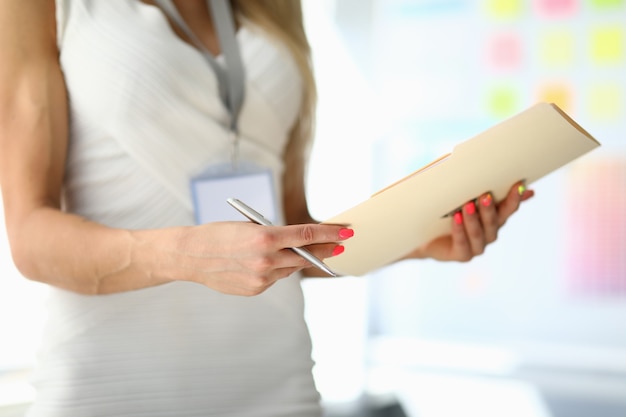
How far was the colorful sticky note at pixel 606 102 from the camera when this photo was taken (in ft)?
10.3

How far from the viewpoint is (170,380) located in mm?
1102

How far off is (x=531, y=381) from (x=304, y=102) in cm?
229

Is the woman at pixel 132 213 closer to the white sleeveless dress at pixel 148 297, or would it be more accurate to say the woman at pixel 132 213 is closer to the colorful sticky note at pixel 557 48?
the white sleeveless dress at pixel 148 297

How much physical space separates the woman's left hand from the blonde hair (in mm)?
363

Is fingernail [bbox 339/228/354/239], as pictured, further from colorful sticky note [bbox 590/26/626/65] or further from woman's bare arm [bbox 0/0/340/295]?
colorful sticky note [bbox 590/26/626/65]

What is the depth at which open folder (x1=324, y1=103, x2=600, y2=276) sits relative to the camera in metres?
0.90

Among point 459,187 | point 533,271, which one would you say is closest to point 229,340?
point 459,187

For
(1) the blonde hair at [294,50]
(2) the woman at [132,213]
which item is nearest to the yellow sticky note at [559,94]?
(1) the blonde hair at [294,50]

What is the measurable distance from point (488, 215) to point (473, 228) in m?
0.04

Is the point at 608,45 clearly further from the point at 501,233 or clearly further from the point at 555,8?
the point at 501,233

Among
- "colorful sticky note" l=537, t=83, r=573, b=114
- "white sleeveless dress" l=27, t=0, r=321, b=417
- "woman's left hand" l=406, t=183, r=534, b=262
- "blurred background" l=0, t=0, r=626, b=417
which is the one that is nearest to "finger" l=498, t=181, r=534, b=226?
"woman's left hand" l=406, t=183, r=534, b=262

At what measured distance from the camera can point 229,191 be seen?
119cm

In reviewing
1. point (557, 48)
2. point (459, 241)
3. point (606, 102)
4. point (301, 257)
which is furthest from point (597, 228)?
point (301, 257)

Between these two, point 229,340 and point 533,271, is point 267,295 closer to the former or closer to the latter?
point 229,340
